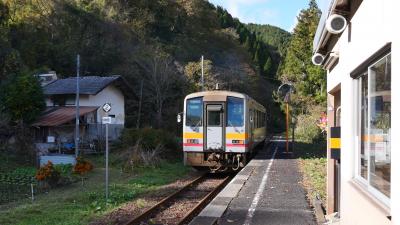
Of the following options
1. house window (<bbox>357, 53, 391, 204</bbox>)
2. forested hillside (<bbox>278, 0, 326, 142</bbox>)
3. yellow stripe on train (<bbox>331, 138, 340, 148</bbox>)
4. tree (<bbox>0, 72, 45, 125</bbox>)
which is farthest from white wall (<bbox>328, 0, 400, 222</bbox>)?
forested hillside (<bbox>278, 0, 326, 142</bbox>)

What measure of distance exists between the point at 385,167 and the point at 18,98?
101 feet

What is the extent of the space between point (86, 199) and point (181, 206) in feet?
8.73

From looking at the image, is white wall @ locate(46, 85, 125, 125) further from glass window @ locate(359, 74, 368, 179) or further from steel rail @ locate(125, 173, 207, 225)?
glass window @ locate(359, 74, 368, 179)

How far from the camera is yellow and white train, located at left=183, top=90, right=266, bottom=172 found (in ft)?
61.4

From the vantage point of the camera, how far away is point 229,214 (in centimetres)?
936

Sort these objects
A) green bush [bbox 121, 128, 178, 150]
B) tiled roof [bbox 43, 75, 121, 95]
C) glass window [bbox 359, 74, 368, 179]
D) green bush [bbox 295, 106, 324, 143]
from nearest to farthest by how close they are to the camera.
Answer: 1. glass window [bbox 359, 74, 368, 179]
2. green bush [bbox 121, 128, 178, 150]
3. green bush [bbox 295, 106, 324, 143]
4. tiled roof [bbox 43, 75, 121, 95]

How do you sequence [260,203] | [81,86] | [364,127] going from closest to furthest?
[364,127]
[260,203]
[81,86]

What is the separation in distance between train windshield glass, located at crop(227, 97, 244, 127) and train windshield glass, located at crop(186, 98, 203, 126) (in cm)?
102

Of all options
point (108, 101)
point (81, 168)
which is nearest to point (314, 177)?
point (81, 168)

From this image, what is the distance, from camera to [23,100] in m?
32.4

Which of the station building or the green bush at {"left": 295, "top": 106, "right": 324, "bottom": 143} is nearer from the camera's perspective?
the station building

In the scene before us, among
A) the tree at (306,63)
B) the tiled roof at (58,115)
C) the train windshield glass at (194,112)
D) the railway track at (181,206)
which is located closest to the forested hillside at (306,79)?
the tree at (306,63)

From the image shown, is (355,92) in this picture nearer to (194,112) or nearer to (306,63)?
(194,112)

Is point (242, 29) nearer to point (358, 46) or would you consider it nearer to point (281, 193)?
point (281, 193)
